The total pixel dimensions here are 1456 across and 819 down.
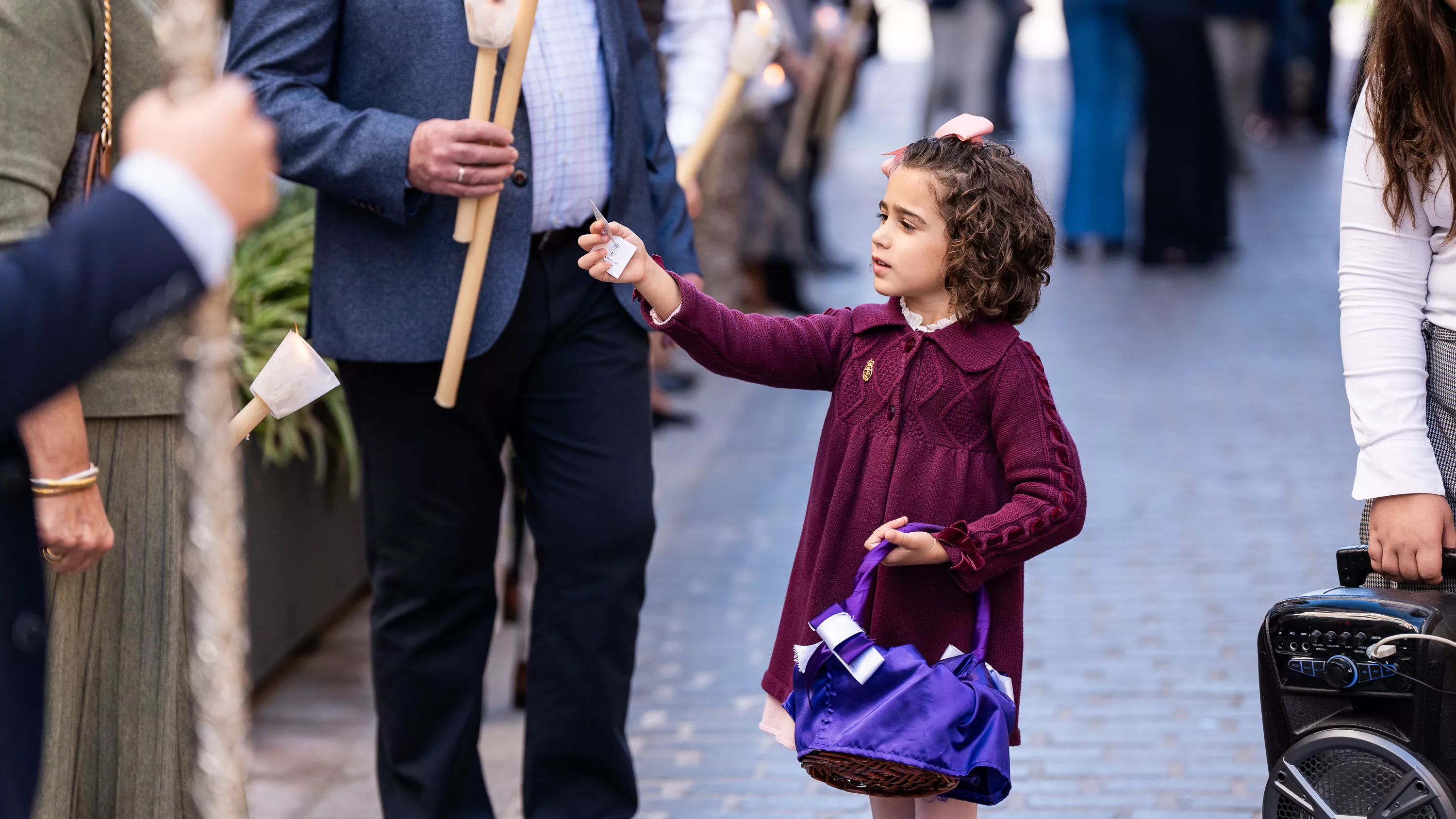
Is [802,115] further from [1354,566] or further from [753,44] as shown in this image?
[1354,566]

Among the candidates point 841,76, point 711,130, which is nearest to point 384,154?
point 711,130

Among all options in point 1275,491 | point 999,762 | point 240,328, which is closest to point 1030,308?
point 999,762

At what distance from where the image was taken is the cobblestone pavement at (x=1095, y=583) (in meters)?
3.73

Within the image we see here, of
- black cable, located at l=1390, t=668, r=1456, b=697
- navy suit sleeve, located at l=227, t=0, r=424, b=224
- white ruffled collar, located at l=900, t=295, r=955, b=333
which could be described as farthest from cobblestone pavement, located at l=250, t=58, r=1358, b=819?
navy suit sleeve, located at l=227, t=0, r=424, b=224

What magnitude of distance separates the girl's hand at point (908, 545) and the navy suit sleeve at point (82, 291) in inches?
45.3

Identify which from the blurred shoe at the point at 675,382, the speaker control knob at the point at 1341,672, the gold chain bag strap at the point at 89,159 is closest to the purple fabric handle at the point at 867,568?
the speaker control knob at the point at 1341,672

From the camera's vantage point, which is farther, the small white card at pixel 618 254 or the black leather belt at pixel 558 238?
the black leather belt at pixel 558 238

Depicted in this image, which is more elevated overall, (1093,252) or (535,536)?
(1093,252)

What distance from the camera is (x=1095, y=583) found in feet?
16.9

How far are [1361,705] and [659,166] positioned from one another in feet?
5.07

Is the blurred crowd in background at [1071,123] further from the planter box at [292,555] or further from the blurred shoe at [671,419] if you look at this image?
the planter box at [292,555]

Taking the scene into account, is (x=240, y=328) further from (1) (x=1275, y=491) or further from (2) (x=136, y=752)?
(1) (x=1275, y=491)

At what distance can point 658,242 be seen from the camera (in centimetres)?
304

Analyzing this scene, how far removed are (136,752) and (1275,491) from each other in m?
4.55
